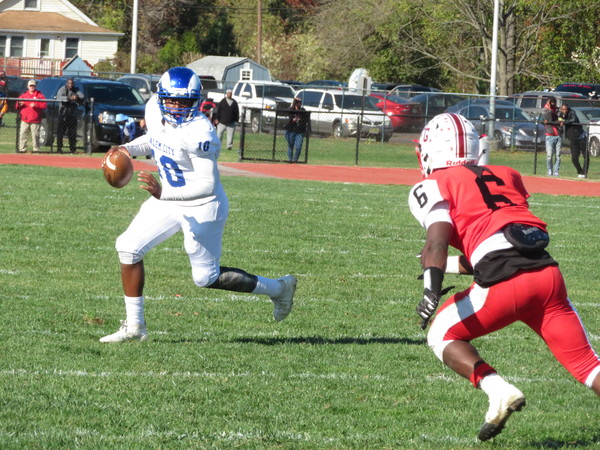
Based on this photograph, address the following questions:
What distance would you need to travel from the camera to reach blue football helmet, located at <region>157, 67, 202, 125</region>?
6.38 m

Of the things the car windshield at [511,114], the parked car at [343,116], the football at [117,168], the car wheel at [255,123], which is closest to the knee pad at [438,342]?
the football at [117,168]

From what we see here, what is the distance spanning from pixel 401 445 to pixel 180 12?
218ft

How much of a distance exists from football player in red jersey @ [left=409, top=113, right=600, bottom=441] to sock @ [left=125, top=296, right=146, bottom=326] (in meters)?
2.48

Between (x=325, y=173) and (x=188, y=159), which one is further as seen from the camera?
(x=325, y=173)

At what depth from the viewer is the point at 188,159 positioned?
21.1 feet

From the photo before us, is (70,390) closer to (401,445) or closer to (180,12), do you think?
(401,445)

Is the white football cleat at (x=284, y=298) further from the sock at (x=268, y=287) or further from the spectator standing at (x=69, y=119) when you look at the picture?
the spectator standing at (x=69, y=119)

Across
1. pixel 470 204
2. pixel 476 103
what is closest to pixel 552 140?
pixel 476 103

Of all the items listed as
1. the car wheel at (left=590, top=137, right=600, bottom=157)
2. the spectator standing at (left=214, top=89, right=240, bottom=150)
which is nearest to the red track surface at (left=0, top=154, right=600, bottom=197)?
the spectator standing at (left=214, top=89, right=240, bottom=150)

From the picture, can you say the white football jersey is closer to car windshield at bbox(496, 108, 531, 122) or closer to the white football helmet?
the white football helmet

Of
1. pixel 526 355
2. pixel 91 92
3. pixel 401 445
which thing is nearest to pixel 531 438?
pixel 401 445

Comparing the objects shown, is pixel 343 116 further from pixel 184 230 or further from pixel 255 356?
pixel 255 356

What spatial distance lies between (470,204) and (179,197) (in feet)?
7.93

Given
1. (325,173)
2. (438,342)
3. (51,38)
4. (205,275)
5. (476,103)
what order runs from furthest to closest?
(51,38), (476,103), (325,173), (205,275), (438,342)
